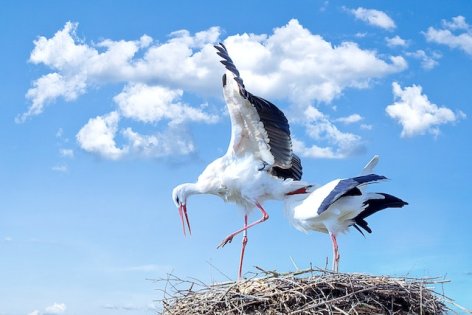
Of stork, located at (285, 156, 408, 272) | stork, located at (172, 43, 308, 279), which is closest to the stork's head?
stork, located at (172, 43, 308, 279)

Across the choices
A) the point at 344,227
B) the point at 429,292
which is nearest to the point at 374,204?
the point at 344,227

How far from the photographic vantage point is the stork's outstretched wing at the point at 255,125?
9047 mm

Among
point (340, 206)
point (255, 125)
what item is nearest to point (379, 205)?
point (340, 206)

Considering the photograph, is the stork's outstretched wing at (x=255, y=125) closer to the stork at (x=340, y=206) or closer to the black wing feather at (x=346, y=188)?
the stork at (x=340, y=206)

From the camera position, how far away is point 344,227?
8297 millimetres

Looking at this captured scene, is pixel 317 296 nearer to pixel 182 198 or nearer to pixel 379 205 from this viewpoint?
pixel 379 205

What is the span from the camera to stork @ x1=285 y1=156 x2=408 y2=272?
7898 mm

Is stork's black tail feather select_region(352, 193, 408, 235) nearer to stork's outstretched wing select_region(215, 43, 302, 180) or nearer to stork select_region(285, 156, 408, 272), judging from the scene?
stork select_region(285, 156, 408, 272)

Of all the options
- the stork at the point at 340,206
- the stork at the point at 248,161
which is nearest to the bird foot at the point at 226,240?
the stork at the point at 248,161

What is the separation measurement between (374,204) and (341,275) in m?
1.41

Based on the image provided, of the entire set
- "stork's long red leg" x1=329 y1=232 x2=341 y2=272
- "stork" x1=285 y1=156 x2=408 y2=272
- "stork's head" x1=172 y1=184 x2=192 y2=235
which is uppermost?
"stork's head" x1=172 y1=184 x2=192 y2=235

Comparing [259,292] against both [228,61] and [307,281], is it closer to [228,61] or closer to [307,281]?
[307,281]

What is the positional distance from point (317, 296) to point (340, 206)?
1.45 m

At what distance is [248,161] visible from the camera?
953 centimetres
